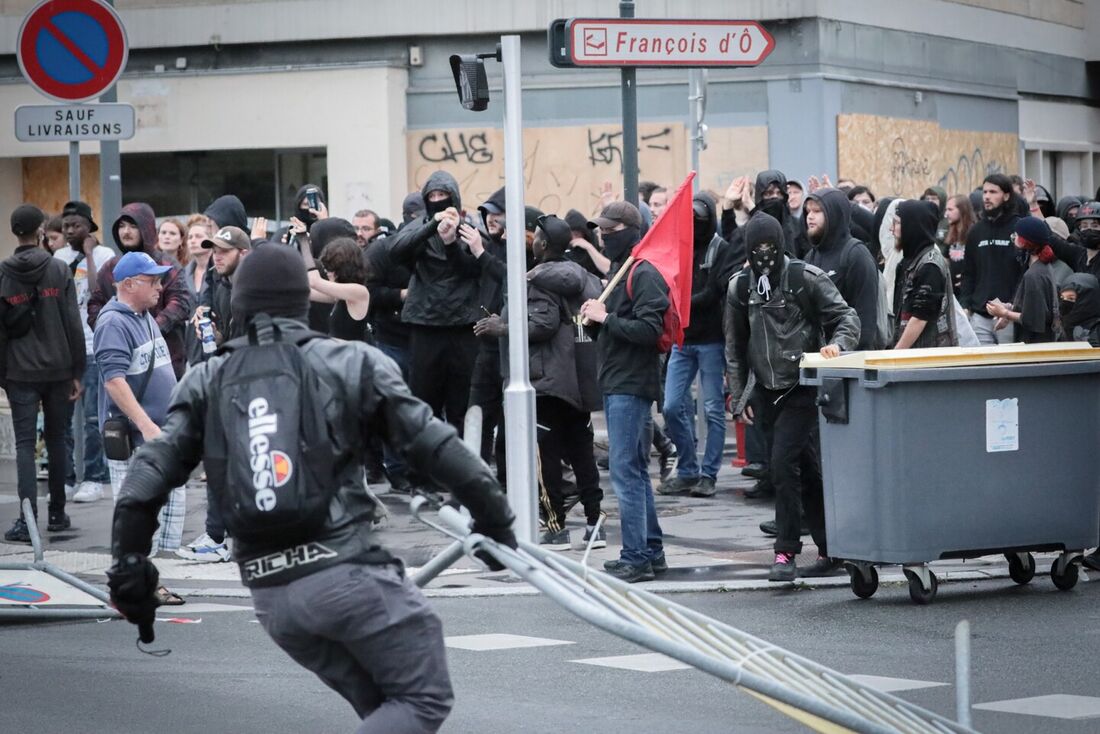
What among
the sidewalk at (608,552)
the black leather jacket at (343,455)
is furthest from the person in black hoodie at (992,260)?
the black leather jacket at (343,455)

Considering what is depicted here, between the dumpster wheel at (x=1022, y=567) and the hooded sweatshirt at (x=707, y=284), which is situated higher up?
the hooded sweatshirt at (x=707, y=284)

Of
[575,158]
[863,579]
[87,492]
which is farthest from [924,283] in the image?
[575,158]

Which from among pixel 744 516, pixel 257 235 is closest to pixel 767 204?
pixel 744 516

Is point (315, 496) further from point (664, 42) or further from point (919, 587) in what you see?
point (664, 42)

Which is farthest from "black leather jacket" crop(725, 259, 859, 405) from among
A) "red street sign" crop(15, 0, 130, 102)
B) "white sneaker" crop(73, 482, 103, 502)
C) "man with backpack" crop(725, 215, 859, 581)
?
"white sneaker" crop(73, 482, 103, 502)

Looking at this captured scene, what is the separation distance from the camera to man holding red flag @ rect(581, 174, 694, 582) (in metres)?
10.0

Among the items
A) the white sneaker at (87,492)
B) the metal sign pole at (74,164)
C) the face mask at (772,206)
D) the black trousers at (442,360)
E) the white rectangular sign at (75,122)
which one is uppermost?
the white rectangular sign at (75,122)

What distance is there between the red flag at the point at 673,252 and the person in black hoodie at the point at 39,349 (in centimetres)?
402

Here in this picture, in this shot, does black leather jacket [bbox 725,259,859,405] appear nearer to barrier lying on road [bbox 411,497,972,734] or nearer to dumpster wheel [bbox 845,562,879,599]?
dumpster wheel [bbox 845,562,879,599]

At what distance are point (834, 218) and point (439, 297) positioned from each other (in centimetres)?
317

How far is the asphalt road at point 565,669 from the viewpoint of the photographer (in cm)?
689

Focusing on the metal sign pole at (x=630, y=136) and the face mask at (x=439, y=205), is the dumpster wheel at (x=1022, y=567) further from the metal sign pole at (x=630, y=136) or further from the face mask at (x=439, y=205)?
the face mask at (x=439, y=205)

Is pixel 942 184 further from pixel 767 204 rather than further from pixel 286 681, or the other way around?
pixel 286 681

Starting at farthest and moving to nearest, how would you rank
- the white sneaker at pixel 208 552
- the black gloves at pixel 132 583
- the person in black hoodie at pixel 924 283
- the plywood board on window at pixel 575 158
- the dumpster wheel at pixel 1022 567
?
1. the plywood board on window at pixel 575 158
2. the white sneaker at pixel 208 552
3. the person in black hoodie at pixel 924 283
4. the dumpster wheel at pixel 1022 567
5. the black gloves at pixel 132 583
